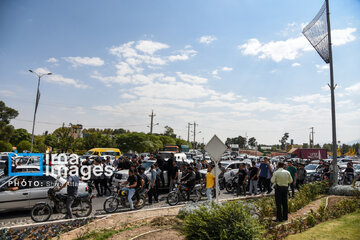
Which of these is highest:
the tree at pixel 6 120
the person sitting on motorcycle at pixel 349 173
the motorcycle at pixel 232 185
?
the tree at pixel 6 120

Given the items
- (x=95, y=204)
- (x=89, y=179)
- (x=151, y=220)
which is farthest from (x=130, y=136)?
(x=151, y=220)

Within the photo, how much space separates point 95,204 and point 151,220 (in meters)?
4.19

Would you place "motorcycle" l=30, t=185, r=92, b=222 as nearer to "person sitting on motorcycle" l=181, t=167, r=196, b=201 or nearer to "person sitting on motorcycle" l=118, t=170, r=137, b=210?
"person sitting on motorcycle" l=118, t=170, r=137, b=210

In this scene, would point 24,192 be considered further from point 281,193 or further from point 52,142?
point 52,142

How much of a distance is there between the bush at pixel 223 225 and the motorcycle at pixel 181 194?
5663 millimetres

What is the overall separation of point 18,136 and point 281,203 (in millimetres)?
59258

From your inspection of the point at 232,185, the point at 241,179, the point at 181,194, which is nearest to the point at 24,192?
the point at 181,194

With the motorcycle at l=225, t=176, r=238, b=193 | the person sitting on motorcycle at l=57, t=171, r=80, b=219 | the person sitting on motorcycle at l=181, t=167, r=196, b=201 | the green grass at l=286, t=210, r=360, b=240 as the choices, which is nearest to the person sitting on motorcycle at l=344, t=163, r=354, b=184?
the motorcycle at l=225, t=176, r=238, b=193

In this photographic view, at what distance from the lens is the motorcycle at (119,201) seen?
944 cm

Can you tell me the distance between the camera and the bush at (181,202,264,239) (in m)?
4.80

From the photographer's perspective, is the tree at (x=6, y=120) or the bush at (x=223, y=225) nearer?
the bush at (x=223, y=225)

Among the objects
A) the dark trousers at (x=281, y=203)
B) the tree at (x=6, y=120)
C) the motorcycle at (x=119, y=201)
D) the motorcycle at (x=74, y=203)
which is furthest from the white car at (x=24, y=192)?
the tree at (x=6, y=120)

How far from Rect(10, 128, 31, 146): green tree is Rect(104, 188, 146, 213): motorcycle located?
54.5m

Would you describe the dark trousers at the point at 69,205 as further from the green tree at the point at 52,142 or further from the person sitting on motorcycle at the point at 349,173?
the green tree at the point at 52,142
